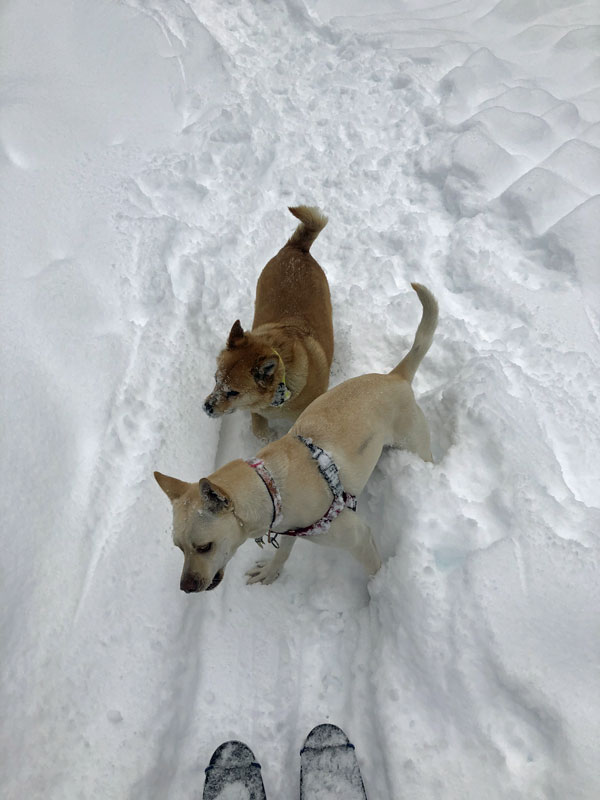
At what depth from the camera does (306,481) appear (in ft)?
7.65

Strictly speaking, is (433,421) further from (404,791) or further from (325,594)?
(404,791)

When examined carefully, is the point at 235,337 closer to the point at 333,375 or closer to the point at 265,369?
the point at 265,369

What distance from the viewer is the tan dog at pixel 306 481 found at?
2.05 metres

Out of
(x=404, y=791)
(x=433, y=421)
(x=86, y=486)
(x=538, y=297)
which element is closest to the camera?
(x=404, y=791)

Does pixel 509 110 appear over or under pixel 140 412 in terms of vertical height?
over

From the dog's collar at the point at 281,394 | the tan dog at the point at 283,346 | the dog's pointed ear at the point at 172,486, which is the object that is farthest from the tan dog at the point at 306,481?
the tan dog at the point at 283,346

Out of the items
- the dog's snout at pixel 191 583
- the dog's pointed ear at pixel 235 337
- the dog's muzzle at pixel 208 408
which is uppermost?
the dog's pointed ear at pixel 235 337

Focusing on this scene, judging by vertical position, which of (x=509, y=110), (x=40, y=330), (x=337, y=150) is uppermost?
(x=509, y=110)

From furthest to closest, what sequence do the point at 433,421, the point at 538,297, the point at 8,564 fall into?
the point at 538,297
the point at 433,421
the point at 8,564

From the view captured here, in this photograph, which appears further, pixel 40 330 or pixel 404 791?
pixel 40 330

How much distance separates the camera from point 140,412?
302 cm

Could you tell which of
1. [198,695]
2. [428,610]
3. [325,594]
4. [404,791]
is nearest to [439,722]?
[404,791]

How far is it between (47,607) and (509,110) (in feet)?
17.0

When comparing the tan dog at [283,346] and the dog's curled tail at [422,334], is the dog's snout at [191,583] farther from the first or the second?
the dog's curled tail at [422,334]
